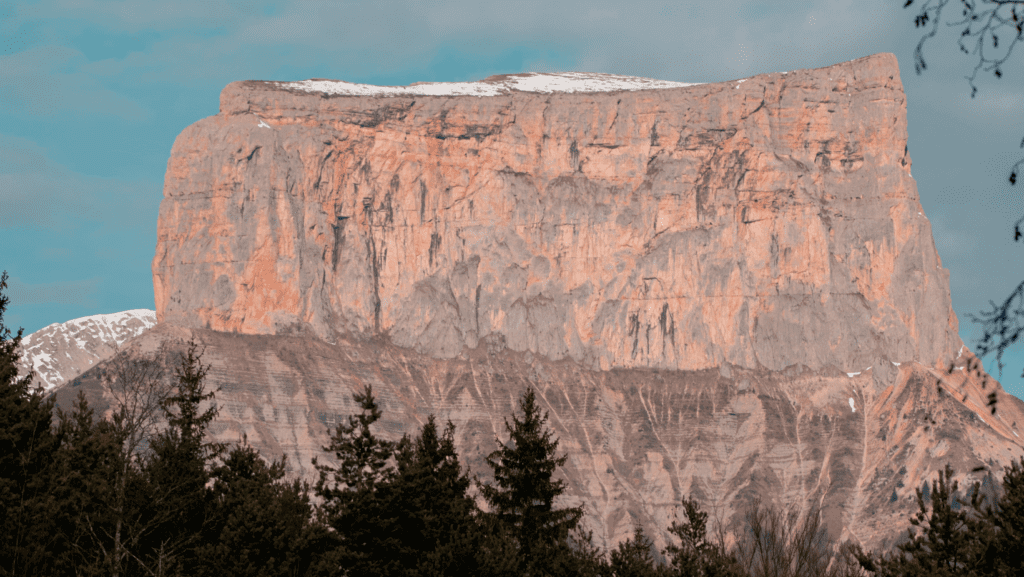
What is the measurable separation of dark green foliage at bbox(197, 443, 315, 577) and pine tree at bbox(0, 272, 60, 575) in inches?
224

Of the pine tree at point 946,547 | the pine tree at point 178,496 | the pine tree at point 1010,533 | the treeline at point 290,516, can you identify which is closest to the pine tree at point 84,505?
the treeline at point 290,516

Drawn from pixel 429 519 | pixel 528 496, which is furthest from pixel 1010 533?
pixel 429 519

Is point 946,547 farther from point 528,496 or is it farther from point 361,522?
point 361,522

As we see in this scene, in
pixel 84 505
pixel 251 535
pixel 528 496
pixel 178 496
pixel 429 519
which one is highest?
pixel 528 496

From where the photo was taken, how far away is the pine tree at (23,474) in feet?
118

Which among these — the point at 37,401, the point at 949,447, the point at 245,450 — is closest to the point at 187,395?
the point at 245,450

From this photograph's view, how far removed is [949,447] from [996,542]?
156416mm

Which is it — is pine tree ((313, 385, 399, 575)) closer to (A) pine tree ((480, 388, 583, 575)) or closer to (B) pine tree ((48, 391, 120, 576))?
(A) pine tree ((480, 388, 583, 575))

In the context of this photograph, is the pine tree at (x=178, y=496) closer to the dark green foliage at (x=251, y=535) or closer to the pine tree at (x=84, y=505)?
the dark green foliage at (x=251, y=535)

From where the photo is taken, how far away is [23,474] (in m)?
39.3

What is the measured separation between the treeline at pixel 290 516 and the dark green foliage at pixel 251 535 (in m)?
A: 0.08

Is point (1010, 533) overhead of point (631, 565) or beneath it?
overhead

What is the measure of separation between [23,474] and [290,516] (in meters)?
12.4

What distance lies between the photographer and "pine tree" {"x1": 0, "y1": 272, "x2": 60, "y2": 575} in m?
35.9
